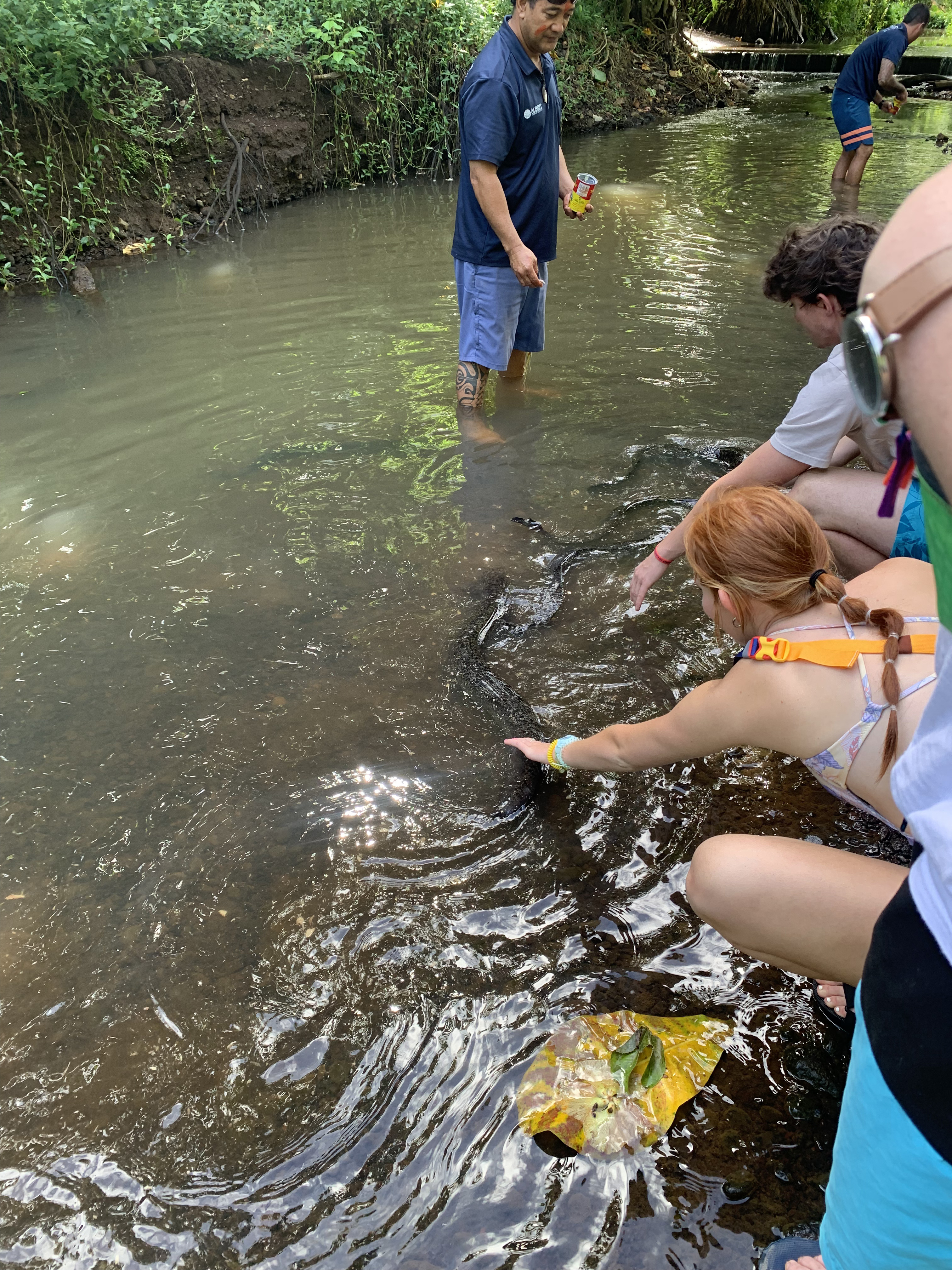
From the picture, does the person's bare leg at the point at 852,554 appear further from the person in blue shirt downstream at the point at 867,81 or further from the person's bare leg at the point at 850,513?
the person in blue shirt downstream at the point at 867,81

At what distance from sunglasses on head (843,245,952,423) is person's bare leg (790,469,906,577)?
7.37 ft

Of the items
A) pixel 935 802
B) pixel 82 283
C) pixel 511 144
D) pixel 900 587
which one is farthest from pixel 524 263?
pixel 82 283

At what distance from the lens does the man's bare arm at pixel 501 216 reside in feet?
13.4

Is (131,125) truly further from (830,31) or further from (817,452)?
(830,31)

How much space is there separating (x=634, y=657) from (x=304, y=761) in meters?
1.24

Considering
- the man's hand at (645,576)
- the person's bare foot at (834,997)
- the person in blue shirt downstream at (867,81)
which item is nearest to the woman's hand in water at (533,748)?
the man's hand at (645,576)

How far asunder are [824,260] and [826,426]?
0.49 meters

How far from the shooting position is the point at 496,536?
4059 mm

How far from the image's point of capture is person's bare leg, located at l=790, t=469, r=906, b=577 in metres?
2.91

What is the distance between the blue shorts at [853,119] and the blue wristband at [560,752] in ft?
29.9

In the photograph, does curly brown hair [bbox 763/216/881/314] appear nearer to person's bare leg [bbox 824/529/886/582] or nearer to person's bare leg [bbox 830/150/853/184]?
person's bare leg [bbox 824/529/886/582]

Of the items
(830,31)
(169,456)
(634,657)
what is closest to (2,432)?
(169,456)

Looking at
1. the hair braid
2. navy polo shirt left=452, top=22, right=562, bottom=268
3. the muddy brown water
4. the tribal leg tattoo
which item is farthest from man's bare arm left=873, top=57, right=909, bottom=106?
the hair braid

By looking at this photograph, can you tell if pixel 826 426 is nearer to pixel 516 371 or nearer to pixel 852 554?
pixel 852 554
